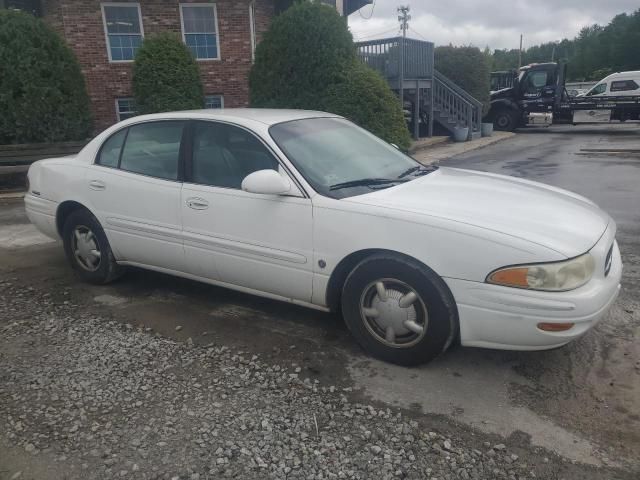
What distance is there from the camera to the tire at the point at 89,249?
4.58 metres

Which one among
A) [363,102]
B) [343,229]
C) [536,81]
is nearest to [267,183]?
[343,229]

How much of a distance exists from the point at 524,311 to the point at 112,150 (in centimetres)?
355

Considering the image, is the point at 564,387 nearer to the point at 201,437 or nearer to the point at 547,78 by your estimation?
the point at 201,437

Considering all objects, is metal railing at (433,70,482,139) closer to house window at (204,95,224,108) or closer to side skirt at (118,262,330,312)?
house window at (204,95,224,108)

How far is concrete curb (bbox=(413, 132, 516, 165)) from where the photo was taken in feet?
44.0

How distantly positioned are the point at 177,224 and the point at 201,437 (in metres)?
1.82

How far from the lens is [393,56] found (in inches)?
581

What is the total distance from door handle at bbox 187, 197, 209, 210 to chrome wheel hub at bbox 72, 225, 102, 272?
4.06 feet

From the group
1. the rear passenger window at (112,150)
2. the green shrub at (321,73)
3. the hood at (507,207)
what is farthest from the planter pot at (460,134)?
the rear passenger window at (112,150)

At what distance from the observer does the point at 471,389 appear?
3047 millimetres

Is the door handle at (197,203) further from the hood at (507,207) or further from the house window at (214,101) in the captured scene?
the house window at (214,101)

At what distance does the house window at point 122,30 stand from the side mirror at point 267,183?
41.6 feet

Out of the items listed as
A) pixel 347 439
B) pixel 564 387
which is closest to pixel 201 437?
pixel 347 439

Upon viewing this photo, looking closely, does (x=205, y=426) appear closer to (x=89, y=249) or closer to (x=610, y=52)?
(x=89, y=249)
